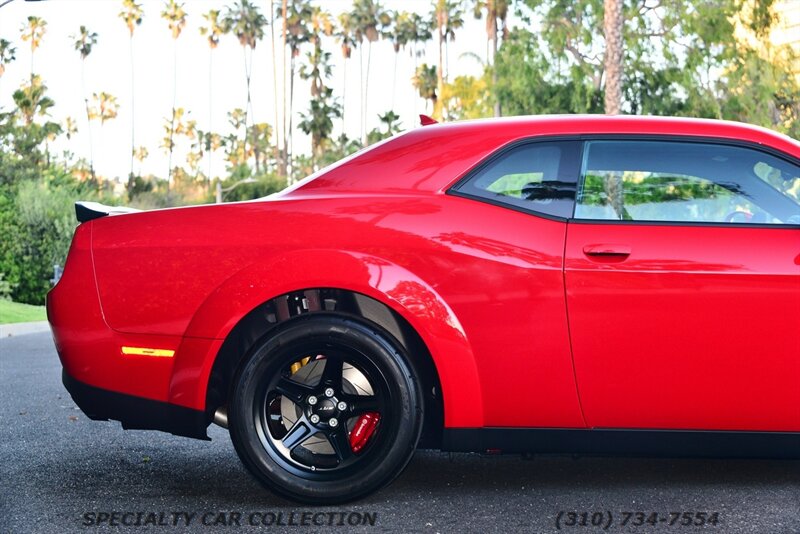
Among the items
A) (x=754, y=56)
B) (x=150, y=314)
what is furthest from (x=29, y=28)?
(x=150, y=314)

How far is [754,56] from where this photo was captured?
31469 mm

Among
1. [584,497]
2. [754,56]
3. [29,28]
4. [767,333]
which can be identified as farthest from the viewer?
[29,28]

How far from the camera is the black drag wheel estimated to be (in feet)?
14.0

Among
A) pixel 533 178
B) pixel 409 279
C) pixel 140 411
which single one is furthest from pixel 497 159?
pixel 140 411

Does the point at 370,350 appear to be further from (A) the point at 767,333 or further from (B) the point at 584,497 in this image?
(A) the point at 767,333

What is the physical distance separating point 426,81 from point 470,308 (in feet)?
252

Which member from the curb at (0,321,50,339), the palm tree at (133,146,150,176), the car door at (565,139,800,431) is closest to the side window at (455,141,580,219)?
the car door at (565,139,800,431)

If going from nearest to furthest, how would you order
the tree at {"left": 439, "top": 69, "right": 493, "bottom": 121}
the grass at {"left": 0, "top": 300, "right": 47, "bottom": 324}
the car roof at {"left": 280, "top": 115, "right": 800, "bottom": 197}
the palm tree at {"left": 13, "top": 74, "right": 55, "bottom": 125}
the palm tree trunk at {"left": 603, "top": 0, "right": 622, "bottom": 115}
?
the car roof at {"left": 280, "top": 115, "right": 800, "bottom": 197} → the palm tree trunk at {"left": 603, "top": 0, "right": 622, "bottom": 115} → the grass at {"left": 0, "top": 300, "right": 47, "bottom": 324} → the tree at {"left": 439, "top": 69, "right": 493, "bottom": 121} → the palm tree at {"left": 13, "top": 74, "right": 55, "bottom": 125}

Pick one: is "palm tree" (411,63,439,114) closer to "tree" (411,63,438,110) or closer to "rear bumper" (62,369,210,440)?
"tree" (411,63,438,110)

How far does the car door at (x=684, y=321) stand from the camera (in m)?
4.20

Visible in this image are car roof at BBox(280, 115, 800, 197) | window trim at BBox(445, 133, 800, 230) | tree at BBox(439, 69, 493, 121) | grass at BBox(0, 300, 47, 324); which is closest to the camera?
window trim at BBox(445, 133, 800, 230)

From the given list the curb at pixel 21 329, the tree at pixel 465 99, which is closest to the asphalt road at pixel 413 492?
the curb at pixel 21 329

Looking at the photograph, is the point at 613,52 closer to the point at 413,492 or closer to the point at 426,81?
the point at 413,492

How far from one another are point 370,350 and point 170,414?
860 millimetres
